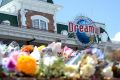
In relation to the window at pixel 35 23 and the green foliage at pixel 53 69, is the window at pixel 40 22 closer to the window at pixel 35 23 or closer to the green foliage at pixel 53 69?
the window at pixel 35 23

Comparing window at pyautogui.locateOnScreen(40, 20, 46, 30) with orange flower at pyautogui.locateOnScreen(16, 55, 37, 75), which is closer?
orange flower at pyautogui.locateOnScreen(16, 55, 37, 75)

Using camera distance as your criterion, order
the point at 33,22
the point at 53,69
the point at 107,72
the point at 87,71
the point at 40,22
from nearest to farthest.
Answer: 1. the point at 53,69
2. the point at 87,71
3. the point at 107,72
4. the point at 33,22
5. the point at 40,22

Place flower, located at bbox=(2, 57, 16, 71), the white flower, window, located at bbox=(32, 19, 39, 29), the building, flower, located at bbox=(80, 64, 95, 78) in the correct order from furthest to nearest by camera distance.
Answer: window, located at bbox=(32, 19, 39, 29) < the building < the white flower < flower, located at bbox=(80, 64, 95, 78) < flower, located at bbox=(2, 57, 16, 71)

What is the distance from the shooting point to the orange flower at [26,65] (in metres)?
4.57

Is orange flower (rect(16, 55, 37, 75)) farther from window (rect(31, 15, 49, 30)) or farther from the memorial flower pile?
window (rect(31, 15, 49, 30))

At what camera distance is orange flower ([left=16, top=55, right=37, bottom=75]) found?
4570mm

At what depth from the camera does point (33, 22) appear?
32188 millimetres

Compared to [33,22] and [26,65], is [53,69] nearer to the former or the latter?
[26,65]

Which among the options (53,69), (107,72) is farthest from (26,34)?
(53,69)

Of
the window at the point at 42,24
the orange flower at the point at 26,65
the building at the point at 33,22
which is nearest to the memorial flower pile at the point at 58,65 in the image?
the orange flower at the point at 26,65

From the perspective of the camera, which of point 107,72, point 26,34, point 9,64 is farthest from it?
point 26,34

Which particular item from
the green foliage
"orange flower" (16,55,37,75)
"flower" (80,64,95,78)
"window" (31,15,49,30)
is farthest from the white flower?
"window" (31,15,49,30)

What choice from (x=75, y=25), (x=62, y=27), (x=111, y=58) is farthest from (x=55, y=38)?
(x=111, y=58)

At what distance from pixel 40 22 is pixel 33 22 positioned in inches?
23.8
